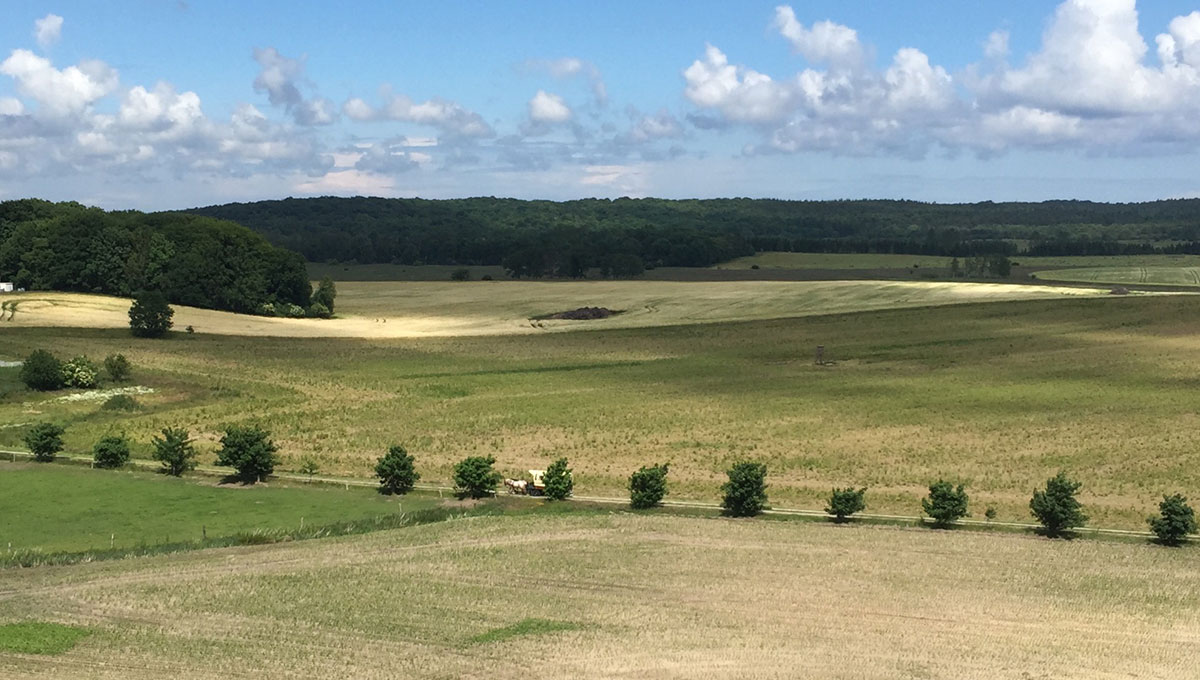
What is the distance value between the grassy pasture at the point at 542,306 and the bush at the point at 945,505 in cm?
7299

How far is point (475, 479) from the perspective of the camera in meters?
50.2

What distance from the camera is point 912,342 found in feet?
327

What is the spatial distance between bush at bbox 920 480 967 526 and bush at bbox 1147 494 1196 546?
6.46m

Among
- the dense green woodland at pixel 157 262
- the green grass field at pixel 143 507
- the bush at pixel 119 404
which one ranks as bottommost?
the green grass field at pixel 143 507

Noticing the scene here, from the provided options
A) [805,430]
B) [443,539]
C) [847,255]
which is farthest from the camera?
[847,255]

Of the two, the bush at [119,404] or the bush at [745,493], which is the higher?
the bush at [745,493]

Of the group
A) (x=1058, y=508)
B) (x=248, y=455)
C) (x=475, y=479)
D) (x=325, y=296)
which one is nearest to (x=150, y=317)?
(x=325, y=296)

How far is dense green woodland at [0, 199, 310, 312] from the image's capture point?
12938cm

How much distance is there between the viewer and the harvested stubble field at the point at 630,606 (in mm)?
29163

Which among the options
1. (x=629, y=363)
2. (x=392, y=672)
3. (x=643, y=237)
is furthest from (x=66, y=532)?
(x=643, y=237)

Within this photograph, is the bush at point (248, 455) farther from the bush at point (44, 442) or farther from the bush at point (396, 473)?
the bush at point (44, 442)

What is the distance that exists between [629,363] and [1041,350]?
101ft

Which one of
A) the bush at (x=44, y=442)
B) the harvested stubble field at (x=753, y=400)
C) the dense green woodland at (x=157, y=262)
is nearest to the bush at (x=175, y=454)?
the harvested stubble field at (x=753, y=400)

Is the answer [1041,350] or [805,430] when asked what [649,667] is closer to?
[805,430]
